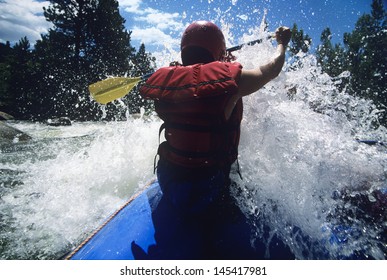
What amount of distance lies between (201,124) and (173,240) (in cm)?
83

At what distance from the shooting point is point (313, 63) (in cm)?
266

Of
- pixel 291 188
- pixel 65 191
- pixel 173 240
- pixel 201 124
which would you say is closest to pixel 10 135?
pixel 65 191

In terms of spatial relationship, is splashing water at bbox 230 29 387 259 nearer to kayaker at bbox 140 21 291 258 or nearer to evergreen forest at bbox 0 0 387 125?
kayaker at bbox 140 21 291 258

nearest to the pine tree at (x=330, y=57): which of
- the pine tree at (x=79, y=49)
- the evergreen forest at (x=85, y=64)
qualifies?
the evergreen forest at (x=85, y=64)

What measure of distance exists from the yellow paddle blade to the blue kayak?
1441mm

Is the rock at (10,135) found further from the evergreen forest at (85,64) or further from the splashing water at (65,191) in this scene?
the evergreen forest at (85,64)

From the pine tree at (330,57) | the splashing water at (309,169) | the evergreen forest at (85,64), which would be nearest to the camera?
the splashing water at (309,169)

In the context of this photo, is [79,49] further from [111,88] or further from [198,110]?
[198,110]

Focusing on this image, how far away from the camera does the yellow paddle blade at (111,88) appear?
8.99ft

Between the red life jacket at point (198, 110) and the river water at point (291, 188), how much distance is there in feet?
1.76

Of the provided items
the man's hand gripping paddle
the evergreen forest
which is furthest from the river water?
the evergreen forest

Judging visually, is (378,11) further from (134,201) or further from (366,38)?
(134,201)

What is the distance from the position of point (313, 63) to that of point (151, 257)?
8.41 feet

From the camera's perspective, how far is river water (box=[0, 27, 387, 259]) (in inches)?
66.2
